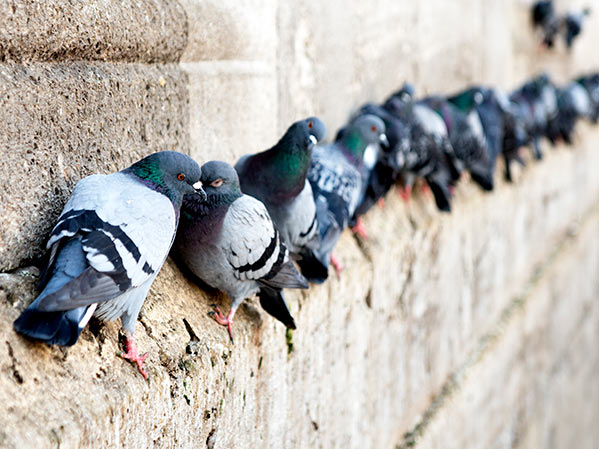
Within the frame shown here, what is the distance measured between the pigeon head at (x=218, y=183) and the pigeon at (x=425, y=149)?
7.51 feet

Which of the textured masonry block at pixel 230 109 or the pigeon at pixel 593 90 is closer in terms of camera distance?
the textured masonry block at pixel 230 109

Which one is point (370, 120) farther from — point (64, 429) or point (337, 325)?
point (64, 429)

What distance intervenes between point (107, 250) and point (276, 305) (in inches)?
40.9

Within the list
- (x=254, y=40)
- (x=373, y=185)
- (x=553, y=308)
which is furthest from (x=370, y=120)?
(x=553, y=308)

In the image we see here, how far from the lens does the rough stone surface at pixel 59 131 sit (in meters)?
2.20

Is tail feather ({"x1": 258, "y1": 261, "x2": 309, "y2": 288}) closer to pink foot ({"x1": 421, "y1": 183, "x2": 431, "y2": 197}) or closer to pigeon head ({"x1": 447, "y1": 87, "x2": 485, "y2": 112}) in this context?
pink foot ({"x1": 421, "y1": 183, "x2": 431, "y2": 197})

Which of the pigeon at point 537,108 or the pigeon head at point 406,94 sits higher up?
the pigeon head at point 406,94

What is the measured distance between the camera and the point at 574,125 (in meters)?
11.3

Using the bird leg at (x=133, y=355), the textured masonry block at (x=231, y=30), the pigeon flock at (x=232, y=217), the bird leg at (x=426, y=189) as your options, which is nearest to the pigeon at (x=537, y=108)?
the bird leg at (x=426, y=189)

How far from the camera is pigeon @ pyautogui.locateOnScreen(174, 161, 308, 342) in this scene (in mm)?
2791

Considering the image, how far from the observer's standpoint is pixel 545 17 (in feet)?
35.7

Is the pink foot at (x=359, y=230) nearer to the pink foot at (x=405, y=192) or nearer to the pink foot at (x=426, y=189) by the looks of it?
the pink foot at (x=405, y=192)

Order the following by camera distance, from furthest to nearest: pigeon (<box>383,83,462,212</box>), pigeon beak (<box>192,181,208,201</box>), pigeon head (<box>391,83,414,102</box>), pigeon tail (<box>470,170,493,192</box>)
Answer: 1. pigeon tail (<box>470,170,493,192</box>)
2. pigeon head (<box>391,83,414,102</box>)
3. pigeon (<box>383,83,462,212</box>)
4. pigeon beak (<box>192,181,208,201</box>)

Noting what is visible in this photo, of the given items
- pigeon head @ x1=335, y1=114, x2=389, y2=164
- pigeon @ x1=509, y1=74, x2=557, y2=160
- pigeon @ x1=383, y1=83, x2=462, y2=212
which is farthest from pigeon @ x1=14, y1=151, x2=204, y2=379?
pigeon @ x1=509, y1=74, x2=557, y2=160
